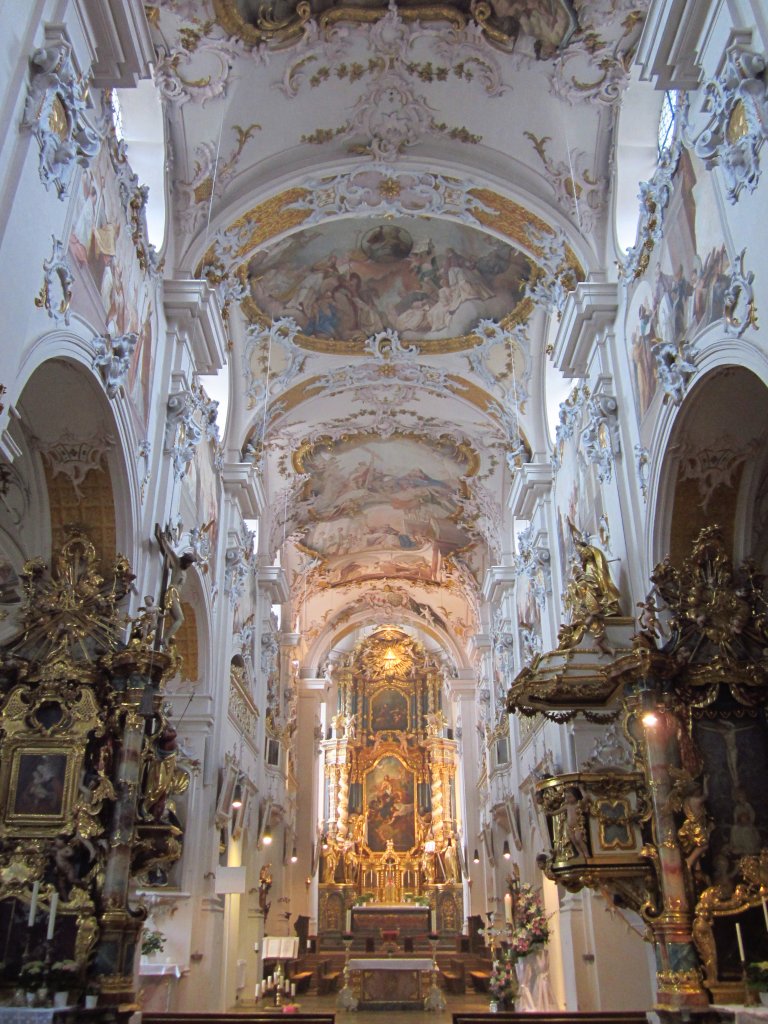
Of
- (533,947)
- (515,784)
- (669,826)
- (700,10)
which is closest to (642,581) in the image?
(669,826)

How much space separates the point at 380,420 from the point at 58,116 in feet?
45.5

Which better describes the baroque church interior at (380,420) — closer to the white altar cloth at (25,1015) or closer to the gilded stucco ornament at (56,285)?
the gilded stucco ornament at (56,285)

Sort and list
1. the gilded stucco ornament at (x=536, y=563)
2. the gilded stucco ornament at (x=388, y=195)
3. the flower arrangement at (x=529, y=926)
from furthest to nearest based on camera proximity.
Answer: the gilded stucco ornament at (x=536, y=563) < the flower arrangement at (x=529, y=926) < the gilded stucco ornament at (x=388, y=195)

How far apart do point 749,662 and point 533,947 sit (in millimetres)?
8143

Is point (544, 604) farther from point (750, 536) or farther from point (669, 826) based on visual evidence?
point (669, 826)

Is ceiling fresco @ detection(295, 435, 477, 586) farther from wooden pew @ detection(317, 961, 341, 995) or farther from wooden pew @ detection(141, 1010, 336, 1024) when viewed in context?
wooden pew @ detection(141, 1010, 336, 1024)

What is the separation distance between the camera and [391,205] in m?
14.8

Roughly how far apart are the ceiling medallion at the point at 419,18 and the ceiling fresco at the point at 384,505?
10859 mm

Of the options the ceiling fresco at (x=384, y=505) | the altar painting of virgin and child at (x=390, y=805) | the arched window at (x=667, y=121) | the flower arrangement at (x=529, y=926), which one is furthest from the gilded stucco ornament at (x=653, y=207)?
the altar painting of virgin and child at (x=390, y=805)

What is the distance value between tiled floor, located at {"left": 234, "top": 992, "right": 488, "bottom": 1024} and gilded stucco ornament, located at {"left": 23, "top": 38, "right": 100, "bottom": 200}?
13.3m

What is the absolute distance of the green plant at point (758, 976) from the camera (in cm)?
779

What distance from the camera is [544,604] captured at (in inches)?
669

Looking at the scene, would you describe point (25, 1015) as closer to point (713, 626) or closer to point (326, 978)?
point (713, 626)

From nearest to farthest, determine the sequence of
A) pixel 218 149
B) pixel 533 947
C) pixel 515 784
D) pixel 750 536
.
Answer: pixel 750 536 → pixel 218 149 → pixel 533 947 → pixel 515 784
